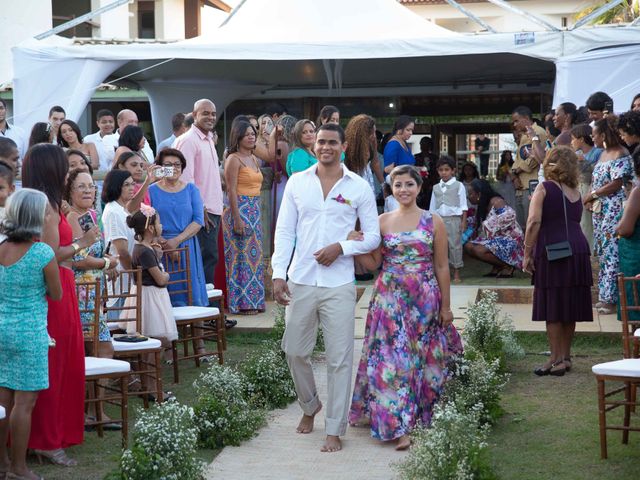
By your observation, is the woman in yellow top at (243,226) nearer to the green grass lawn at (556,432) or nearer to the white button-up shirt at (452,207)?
the white button-up shirt at (452,207)

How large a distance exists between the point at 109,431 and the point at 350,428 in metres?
1.54

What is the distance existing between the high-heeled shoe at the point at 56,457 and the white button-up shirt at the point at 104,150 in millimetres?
6289

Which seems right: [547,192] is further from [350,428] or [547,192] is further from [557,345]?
[350,428]

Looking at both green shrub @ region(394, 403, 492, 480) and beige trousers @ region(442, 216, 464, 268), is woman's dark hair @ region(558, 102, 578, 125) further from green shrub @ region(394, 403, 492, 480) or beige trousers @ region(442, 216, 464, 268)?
green shrub @ region(394, 403, 492, 480)

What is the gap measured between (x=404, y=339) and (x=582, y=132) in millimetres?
4630

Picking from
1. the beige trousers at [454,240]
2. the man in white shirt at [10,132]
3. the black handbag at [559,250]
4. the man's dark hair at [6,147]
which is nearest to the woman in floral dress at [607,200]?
the black handbag at [559,250]

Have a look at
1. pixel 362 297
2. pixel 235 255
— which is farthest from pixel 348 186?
pixel 362 297

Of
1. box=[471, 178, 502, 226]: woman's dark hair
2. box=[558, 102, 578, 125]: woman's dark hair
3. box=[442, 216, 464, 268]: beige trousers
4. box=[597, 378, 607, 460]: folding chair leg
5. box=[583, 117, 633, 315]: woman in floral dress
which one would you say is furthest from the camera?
box=[471, 178, 502, 226]: woman's dark hair

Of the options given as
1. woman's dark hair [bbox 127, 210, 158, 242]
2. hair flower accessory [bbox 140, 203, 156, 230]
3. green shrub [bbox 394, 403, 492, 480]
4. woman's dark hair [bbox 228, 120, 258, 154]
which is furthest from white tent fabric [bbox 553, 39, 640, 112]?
green shrub [bbox 394, 403, 492, 480]

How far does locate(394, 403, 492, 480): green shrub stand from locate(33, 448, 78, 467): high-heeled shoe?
6.11ft

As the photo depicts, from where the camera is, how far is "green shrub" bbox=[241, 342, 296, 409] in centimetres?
749

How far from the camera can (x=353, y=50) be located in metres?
12.5

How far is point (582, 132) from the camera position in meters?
10.3

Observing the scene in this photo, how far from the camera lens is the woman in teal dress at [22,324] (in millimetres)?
5359
